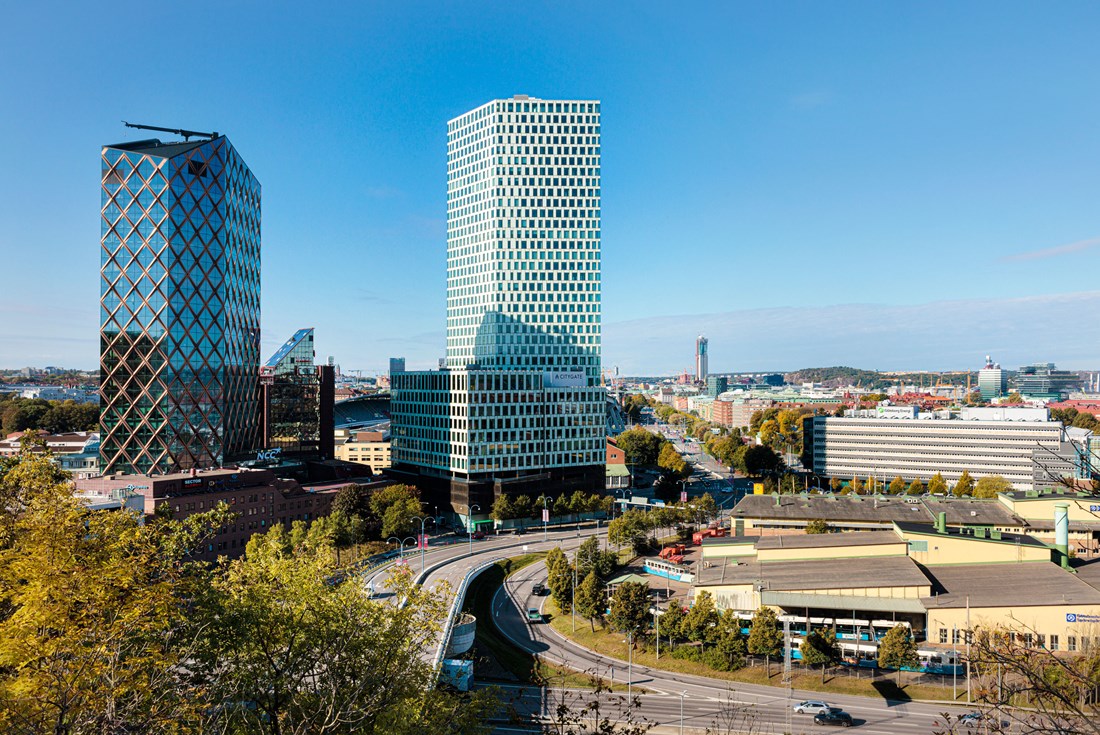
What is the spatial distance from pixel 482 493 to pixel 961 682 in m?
83.2

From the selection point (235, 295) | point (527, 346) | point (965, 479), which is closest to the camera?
point (235, 295)

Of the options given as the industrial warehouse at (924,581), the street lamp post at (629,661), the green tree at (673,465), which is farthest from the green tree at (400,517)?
the green tree at (673,465)

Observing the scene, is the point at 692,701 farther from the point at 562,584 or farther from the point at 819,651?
the point at 562,584

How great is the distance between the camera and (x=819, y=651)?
2623 inches

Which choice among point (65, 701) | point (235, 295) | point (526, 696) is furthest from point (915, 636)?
point (235, 295)

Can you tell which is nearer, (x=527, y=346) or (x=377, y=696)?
(x=377, y=696)

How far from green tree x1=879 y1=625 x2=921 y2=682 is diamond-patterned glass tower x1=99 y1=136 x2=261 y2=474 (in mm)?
112011

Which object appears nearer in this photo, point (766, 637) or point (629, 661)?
point (766, 637)

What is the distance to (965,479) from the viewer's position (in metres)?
158

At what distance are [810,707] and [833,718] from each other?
2.00 meters

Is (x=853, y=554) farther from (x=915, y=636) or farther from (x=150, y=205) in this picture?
(x=150, y=205)

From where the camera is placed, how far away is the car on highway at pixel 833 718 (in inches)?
2291

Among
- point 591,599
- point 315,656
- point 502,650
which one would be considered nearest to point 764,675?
point 591,599

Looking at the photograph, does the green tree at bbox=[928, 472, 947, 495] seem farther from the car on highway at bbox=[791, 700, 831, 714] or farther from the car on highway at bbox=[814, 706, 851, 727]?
the car on highway at bbox=[814, 706, 851, 727]
